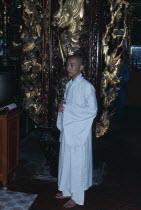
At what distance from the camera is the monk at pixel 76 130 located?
94.4 inches

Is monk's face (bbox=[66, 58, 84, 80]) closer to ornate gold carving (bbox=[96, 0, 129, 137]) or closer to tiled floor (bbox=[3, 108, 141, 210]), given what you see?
ornate gold carving (bbox=[96, 0, 129, 137])

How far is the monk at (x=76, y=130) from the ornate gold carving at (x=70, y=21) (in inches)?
18.5

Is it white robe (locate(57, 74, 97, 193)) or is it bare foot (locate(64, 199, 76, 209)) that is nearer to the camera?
white robe (locate(57, 74, 97, 193))

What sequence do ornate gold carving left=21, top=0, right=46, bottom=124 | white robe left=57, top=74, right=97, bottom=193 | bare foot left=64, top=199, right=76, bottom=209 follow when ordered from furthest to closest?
ornate gold carving left=21, top=0, right=46, bottom=124 → bare foot left=64, top=199, right=76, bottom=209 → white robe left=57, top=74, right=97, bottom=193

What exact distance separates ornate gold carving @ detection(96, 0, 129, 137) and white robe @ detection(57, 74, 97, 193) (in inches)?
26.2

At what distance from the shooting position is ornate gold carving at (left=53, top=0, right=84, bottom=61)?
2.83 meters

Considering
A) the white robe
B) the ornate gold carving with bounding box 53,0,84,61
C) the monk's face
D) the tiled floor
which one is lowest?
the tiled floor

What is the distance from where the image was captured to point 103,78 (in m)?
3.07

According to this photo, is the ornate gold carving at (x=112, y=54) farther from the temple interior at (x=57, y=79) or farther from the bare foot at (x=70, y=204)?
the bare foot at (x=70, y=204)

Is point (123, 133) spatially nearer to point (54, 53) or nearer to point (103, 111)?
point (103, 111)

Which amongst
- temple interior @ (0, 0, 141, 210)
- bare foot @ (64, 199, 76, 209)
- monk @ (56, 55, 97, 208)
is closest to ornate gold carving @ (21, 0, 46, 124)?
temple interior @ (0, 0, 141, 210)

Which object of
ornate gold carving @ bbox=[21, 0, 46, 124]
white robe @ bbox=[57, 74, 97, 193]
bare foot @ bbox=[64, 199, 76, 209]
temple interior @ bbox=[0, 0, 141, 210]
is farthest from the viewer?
ornate gold carving @ bbox=[21, 0, 46, 124]

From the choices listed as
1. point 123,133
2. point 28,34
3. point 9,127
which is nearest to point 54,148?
point 9,127

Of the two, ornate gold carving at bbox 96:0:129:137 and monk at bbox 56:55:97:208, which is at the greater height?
ornate gold carving at bbox 96:0:129:137
